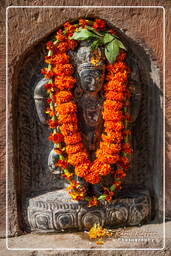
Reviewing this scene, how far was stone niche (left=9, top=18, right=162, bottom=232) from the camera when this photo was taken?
12.0 feet

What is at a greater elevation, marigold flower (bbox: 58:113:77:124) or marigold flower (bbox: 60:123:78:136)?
marigold flower (bbox: 58:113:77:124)

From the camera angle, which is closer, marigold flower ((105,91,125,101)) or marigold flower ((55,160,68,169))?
marigold flower ((105,91,125,101))

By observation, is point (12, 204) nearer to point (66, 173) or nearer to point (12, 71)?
point (66, 173)

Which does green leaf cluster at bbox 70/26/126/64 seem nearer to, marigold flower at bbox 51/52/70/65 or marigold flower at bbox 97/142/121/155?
marigold flower at bbox 51/52/70/65

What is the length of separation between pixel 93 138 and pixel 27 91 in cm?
77

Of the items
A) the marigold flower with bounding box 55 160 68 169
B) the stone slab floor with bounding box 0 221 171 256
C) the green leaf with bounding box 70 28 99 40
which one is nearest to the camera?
the green leaf with bounding box 70 28 99 40

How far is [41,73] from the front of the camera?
11.9ft

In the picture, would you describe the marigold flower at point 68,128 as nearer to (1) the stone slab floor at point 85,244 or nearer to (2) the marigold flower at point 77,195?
(2) the marigold flower at point 77,195

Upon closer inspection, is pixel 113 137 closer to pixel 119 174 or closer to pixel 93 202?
pixel 119 174

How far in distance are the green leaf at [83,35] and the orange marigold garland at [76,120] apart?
37 mm

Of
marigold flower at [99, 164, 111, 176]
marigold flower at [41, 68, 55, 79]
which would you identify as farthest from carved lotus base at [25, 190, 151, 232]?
marigold flower at [41, 68, 55, 79]

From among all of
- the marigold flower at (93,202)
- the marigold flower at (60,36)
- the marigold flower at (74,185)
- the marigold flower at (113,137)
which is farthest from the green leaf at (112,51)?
the marigold flower at (93,202)

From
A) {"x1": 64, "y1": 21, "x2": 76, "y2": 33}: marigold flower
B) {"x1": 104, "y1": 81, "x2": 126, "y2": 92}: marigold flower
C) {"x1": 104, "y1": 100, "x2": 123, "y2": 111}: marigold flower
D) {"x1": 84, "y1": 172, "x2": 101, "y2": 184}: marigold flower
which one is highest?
{"x1": 64, "y1": 21, "x2": 76, "y2": 33}: marigold flower

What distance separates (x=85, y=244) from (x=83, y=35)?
6.21ft
